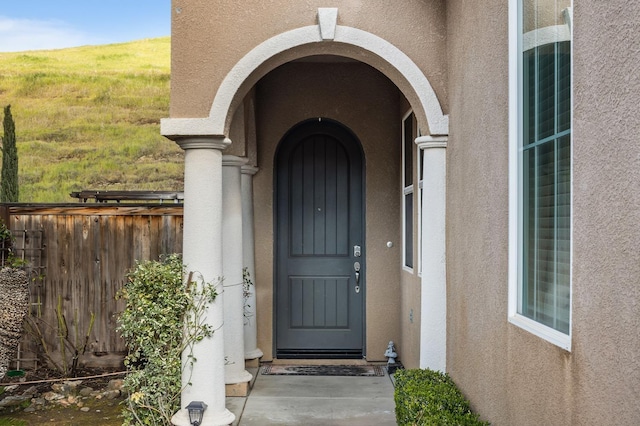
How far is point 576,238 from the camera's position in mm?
2434

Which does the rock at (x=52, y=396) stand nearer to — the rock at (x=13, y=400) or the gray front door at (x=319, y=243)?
the rock at (x=13, y=400)

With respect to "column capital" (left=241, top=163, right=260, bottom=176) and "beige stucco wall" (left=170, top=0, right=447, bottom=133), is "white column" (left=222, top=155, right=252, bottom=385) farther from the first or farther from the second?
"beige stucco wall" (left=170, top=0, right=447, bottom=133)

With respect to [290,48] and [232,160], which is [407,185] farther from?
[290,48]

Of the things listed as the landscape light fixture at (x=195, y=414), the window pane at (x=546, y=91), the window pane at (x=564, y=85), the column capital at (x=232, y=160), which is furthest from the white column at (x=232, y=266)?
the window pane at (x=564, y=85)

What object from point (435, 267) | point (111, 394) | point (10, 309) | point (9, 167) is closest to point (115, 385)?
point (111, 394)

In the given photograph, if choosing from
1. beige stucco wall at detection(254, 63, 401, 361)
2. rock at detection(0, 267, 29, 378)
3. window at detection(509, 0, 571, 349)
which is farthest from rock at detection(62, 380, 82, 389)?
window at detection(509, 0, 571, 349)

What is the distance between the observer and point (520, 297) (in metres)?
3.28

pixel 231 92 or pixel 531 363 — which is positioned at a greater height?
pixel 231 92

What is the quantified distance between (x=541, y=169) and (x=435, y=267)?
189cm

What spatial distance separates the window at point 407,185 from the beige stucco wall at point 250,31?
142cm

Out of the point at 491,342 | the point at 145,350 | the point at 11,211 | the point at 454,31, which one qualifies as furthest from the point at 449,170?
the point at 11,211

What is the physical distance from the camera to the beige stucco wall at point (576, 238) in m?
2.00

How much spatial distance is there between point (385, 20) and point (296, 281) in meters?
3.31

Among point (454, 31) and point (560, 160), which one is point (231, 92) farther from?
point (560, 160)
